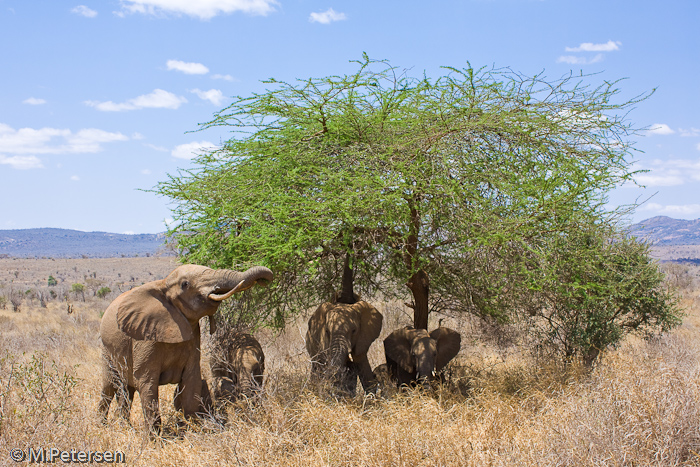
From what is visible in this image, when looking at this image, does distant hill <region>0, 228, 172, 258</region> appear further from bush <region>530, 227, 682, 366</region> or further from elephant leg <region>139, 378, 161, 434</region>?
elephant leg <region>139, 378, 161, 434</region>

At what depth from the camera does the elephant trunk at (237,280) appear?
6.65 meters

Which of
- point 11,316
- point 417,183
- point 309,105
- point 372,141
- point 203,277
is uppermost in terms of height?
point 309,105

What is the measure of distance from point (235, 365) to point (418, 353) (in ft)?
8.35

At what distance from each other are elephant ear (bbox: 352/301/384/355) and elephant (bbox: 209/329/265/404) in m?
1.43

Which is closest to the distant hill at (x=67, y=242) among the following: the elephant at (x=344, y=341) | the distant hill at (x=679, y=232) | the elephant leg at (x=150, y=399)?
the distant hill at (x=679, y=232)

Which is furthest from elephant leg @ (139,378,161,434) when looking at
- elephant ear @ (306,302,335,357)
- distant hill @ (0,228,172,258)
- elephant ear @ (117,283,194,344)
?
distant hill @ (0,228,172,258)

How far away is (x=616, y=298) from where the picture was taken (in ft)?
36.3

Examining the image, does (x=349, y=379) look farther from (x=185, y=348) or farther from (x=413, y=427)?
(x=185, y=348)

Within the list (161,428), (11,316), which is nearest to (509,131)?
(161,428)

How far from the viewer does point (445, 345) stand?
922 cm

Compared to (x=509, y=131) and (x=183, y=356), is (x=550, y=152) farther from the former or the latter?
(x=183, y=356)

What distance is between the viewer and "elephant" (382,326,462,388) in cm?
841

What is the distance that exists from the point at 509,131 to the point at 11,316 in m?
21.3

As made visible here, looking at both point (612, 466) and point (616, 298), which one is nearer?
point (612, 466)
